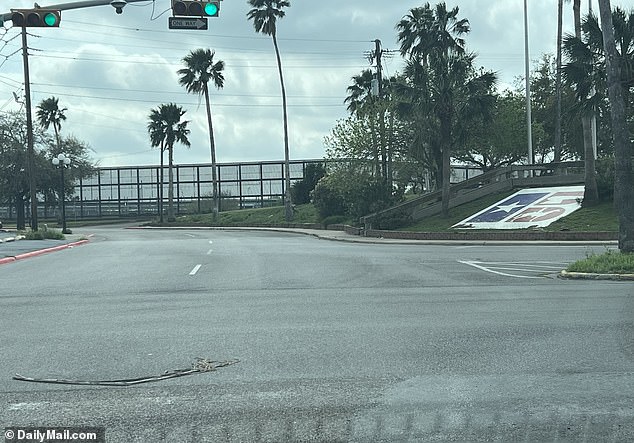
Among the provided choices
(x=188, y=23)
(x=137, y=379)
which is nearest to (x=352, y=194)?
(x=188, y=23)

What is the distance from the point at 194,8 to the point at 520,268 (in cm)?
1014

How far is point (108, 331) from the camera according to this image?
10.6m

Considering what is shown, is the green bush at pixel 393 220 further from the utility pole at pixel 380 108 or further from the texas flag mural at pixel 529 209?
the utility pole at pixel 380 108

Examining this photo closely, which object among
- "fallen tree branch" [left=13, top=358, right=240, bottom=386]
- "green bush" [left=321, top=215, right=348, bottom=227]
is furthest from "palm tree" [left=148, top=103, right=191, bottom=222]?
"fallen tree branch" [left=13, top=358, right=240, bottom=386]

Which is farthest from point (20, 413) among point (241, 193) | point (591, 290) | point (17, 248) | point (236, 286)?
point (241, 193)

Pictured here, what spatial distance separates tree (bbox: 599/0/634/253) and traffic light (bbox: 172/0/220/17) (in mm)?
10306

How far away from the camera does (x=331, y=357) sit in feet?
28.6

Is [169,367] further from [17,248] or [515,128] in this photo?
[515,128]

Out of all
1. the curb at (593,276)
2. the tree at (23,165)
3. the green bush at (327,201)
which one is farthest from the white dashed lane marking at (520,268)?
the tree at (23,165)

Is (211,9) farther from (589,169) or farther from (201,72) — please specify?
(201,72)

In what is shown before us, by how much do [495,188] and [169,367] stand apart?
125 feet

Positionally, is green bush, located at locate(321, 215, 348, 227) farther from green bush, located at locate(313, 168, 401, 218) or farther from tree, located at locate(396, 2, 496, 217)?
tree, located at locate(396, 2, 496, 217)

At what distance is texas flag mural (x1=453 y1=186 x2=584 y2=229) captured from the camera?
116 feet

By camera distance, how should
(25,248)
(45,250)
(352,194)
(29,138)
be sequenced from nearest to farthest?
(45,250)
(25,248)
(29,138)
(352,194)
